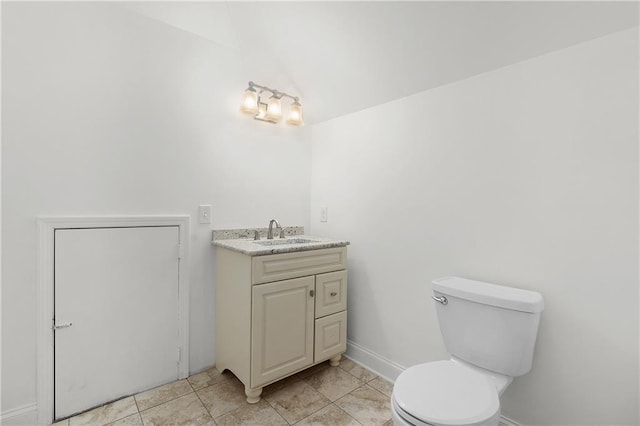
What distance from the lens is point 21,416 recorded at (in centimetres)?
143

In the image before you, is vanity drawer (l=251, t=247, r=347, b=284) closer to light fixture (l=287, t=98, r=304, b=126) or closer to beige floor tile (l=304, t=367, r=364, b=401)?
beige floor tile (l=304, t=367, r=364, b=401)

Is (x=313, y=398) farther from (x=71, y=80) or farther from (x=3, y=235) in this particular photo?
(x=71, y=80)

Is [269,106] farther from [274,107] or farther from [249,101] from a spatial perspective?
[249,101]

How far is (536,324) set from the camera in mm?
1233

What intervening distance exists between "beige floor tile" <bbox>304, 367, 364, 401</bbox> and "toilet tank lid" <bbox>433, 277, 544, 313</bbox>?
0.87 m

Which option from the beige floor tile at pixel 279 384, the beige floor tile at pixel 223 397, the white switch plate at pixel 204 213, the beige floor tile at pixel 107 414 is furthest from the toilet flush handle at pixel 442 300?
the beige floor tile at pixel 107 414

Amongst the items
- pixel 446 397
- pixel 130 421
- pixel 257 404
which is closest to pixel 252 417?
pixel 257 404

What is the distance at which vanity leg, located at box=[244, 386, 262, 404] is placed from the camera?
1654 millimetres

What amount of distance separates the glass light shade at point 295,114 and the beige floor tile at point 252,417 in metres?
1.83

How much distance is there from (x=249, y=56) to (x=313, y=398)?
7.36 feet

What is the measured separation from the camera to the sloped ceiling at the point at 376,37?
1.25 m

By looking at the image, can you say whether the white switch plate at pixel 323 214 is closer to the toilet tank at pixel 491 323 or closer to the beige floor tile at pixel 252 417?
the toilet tank at pixel 491 323

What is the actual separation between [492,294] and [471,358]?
316 mm

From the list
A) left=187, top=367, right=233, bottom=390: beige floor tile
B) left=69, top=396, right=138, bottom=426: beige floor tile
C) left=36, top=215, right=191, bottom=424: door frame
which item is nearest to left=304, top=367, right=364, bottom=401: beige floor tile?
left=187, top=367, right=233, bottom=390: beige floor tile
